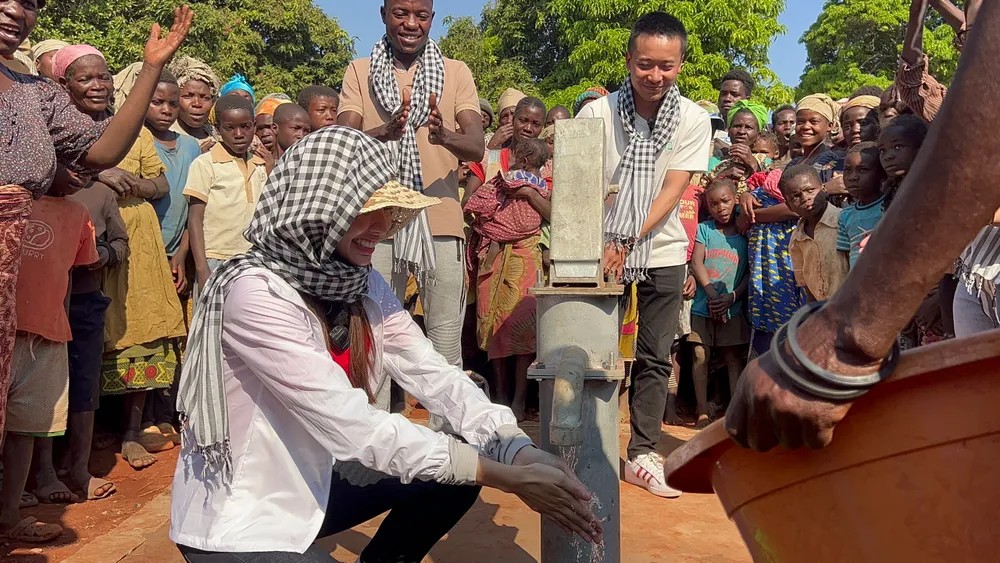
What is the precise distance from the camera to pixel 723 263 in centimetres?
580

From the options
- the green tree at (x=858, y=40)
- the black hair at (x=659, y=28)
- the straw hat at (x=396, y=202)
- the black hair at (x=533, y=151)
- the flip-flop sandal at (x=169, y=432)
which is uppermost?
the green tree at (x=858, y=40)

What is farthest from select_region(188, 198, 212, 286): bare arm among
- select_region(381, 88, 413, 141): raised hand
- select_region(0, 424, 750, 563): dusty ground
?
select_region(381, 88, 413, 141): raised hand

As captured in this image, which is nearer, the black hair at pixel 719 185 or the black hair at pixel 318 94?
the black hair at pixel 719 185

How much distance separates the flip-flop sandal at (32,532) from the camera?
357 centimetres

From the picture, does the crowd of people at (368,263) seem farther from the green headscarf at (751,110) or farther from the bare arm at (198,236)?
the green headscarf at (751,110)

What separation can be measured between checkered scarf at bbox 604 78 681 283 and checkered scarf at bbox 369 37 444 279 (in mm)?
880

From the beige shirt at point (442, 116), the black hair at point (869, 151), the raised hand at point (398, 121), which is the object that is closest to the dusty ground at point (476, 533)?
the beige shirt at point (442, 116)

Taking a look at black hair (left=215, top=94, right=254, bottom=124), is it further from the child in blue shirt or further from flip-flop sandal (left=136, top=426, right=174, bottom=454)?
the child in blue shirt

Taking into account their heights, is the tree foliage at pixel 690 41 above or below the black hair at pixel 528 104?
above

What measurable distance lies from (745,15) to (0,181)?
23.4m

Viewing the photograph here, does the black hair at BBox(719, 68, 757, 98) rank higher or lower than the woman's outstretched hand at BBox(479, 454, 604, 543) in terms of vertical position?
higher

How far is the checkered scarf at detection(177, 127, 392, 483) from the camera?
88.7 inches

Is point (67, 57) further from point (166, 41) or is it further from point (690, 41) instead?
point (690, 41)

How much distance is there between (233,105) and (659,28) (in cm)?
263
